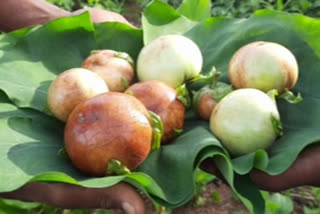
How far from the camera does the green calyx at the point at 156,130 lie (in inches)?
38.4

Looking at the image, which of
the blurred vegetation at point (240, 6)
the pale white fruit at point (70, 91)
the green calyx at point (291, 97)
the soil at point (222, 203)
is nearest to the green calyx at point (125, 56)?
the pale white fruit at point (70, 91)

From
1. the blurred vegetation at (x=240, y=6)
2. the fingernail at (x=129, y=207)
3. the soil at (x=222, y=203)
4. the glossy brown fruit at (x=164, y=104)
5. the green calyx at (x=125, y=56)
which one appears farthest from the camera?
the blurred vegetation at (x=240, y=6)

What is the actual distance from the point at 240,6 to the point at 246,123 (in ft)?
7.04

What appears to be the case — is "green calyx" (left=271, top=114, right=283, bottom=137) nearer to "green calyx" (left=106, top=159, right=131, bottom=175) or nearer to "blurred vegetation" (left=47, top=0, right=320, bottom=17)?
"green calyx" (left=106, top=159, right=131, bottom=175)

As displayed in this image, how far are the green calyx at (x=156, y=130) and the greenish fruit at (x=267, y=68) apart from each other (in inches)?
8.0

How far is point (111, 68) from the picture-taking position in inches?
44.1

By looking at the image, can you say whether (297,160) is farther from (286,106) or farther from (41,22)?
(41,22)

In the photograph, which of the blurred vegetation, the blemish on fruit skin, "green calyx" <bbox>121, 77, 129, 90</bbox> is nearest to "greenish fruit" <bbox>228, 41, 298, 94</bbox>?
"green calyx" <bbox>121, 77, 129, 90</bbox>

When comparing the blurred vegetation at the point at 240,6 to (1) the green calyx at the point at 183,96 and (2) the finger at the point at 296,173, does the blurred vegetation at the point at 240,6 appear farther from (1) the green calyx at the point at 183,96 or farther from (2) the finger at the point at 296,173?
(2) the finger at the point at 296,173

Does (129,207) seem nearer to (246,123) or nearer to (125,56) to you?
(246,123)

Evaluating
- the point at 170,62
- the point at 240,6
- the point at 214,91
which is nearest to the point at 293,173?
the point at 214,91

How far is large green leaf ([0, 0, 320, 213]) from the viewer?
91cm

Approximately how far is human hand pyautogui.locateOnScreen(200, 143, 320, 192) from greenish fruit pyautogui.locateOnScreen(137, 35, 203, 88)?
20 cm

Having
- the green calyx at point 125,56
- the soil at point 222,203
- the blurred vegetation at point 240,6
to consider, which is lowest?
the soil at point 222,203
